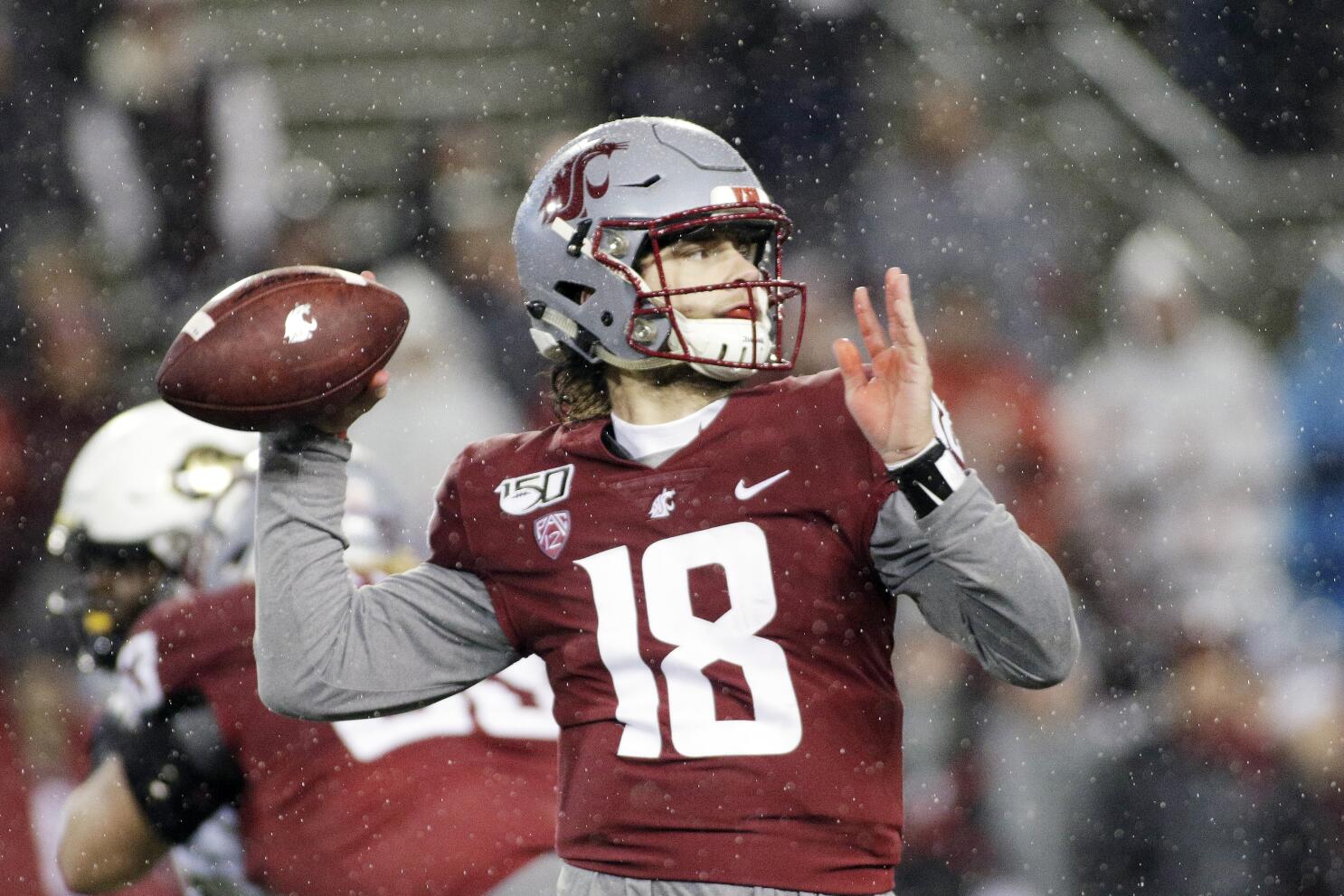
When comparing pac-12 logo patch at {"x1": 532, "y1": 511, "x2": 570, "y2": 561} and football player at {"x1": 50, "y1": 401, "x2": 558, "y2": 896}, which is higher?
pac-12 logo patch at {"x1": 532, "y1": 511, "x2": 570, "y2": 561}

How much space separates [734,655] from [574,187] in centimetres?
69

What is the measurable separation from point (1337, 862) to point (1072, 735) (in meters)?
0.75

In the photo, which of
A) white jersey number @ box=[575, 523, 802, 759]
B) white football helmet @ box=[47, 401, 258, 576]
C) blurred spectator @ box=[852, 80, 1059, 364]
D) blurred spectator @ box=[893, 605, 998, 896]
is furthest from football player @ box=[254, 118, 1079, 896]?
blurred spectator @ box=[852, 80, 1059, 364]

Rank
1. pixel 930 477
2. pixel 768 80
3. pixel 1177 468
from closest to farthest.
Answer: pixel 930 477 → pixel 1177 468 → pixel 768 80

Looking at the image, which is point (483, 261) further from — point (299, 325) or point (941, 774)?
point (299, 325)

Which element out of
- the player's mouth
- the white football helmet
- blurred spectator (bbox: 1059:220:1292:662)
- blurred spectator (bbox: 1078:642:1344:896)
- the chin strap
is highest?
the player's mouth

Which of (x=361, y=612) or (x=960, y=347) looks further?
(x=960, y=347)

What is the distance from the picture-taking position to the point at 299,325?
1964 millimetres

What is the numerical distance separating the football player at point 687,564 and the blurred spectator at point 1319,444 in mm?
3051

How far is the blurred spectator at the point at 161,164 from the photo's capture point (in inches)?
207

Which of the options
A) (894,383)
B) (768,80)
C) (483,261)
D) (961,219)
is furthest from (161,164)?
(894,383)

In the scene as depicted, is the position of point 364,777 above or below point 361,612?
below

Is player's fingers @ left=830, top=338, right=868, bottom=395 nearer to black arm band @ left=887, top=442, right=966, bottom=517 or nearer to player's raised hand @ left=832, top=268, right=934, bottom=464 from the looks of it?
player's raised hand @ left=832, top=268, right=934, bottom=464

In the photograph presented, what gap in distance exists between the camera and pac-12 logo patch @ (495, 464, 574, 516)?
2025mm
